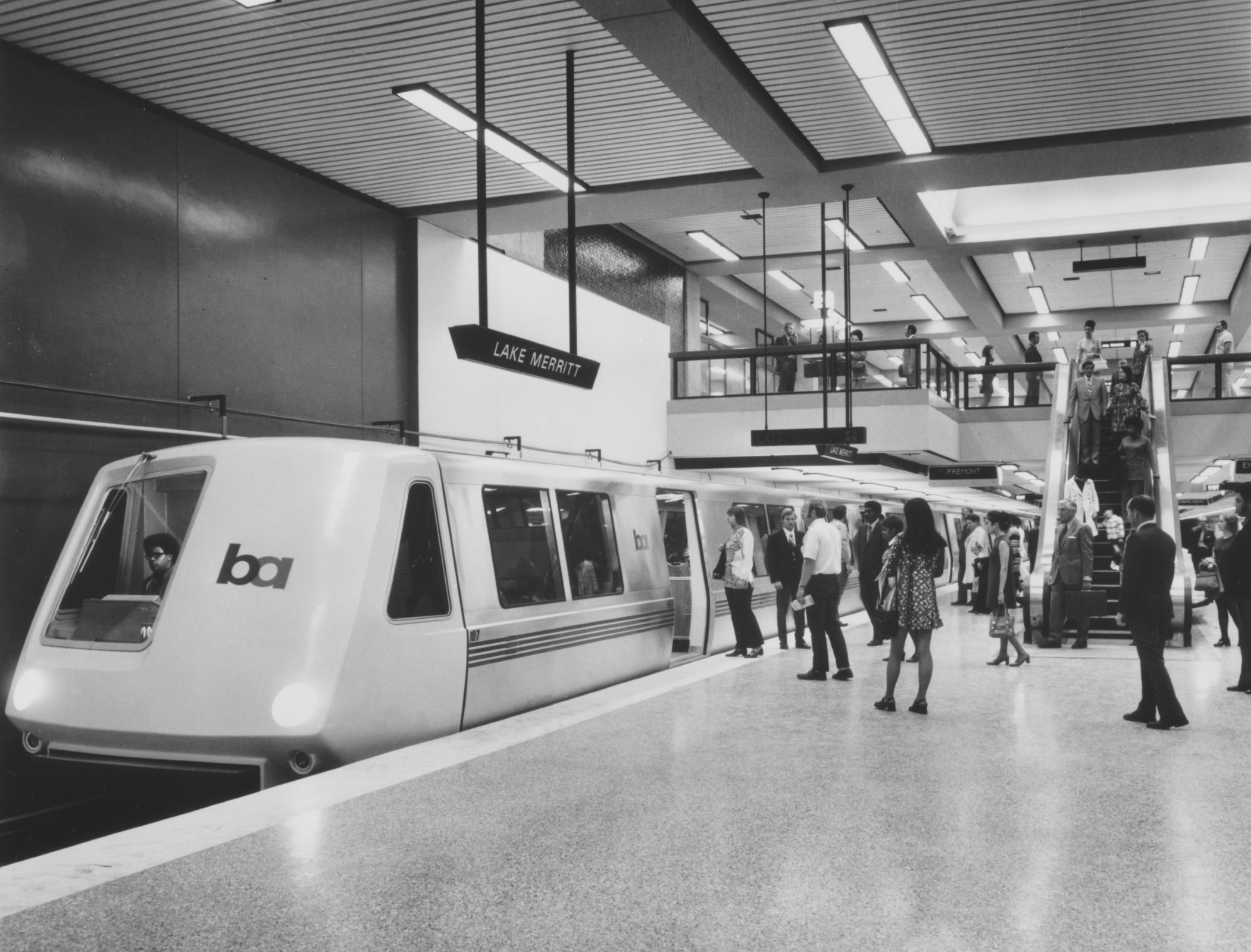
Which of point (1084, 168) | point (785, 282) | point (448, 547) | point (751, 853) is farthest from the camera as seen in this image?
point (785, 282)

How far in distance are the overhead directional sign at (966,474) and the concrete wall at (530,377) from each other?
5.06 meters

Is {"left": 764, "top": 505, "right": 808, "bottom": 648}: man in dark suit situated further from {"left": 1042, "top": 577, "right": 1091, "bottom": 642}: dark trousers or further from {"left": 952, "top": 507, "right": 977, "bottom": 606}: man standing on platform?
{"left": 952, "top": 507, "right": 977, "bottom": 606}: man standing on platform

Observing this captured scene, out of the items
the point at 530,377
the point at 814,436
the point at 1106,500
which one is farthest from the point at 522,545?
the point at 1106,500

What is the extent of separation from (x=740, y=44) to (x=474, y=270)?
6.10 m

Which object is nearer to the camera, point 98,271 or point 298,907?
point 298,907

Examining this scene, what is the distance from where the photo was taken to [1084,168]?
38.5ft

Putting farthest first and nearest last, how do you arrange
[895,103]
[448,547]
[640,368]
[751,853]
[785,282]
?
[785,282] → [640,368] → [895,103] → [448,547] → [751,853]

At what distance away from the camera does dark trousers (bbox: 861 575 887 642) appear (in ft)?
40.9

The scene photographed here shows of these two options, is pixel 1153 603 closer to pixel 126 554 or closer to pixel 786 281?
pixel 126 554

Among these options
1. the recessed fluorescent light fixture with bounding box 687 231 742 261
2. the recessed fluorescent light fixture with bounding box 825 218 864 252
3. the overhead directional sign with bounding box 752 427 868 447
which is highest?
the recessed fluorescent light fixture with bounding box 687 231 742 261

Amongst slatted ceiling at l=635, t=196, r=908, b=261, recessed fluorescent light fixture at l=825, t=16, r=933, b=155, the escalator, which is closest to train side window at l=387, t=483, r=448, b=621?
recessed fluorescent light fixture at l=825, t=16, r=933, b=155

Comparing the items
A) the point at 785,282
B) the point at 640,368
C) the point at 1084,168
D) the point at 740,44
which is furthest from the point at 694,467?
the point at 740,44

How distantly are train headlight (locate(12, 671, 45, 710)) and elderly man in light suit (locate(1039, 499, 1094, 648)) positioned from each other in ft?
34.1

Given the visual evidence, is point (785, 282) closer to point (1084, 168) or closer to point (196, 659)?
point (1084, 168)
